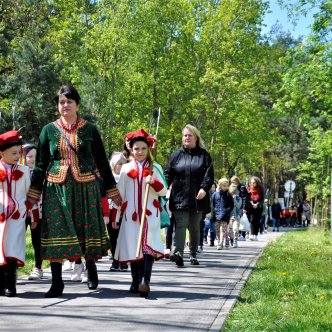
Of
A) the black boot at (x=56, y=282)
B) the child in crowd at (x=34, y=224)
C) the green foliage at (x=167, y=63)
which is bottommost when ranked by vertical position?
the black boot at (x=56, y=282)

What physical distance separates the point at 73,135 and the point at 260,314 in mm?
2618

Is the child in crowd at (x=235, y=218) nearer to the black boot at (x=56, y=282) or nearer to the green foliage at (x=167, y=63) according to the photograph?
the black boot at (x=56, y=282)

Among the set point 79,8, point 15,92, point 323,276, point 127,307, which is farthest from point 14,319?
point 79,8

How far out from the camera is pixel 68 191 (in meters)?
8.61

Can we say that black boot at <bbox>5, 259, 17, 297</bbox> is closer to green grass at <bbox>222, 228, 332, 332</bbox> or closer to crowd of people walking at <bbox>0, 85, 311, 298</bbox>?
crowd of people walking at <bbox>0, 85, 311, 298</bbox>

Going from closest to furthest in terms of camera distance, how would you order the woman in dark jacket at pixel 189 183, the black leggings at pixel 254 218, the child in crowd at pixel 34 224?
the child in crowd at pixel 34 224, the woman in dark jacket at pixel 189 183, the black leggings at pixel 254 218

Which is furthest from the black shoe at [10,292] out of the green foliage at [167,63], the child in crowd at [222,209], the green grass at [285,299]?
the green foliage at [167,63]

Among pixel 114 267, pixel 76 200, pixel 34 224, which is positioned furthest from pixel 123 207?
pixel 114 267

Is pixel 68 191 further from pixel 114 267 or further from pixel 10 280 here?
pixel 114 267

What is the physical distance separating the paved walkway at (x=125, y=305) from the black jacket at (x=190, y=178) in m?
1.34

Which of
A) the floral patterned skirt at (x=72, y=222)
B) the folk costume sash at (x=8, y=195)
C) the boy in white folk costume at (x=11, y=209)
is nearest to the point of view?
the floral patterned skirt at (x=72, y=222)

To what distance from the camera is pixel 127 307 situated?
8.01 metres

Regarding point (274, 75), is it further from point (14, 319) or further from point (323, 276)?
point (14, 319)

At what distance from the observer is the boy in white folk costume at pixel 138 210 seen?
29.6 feet
